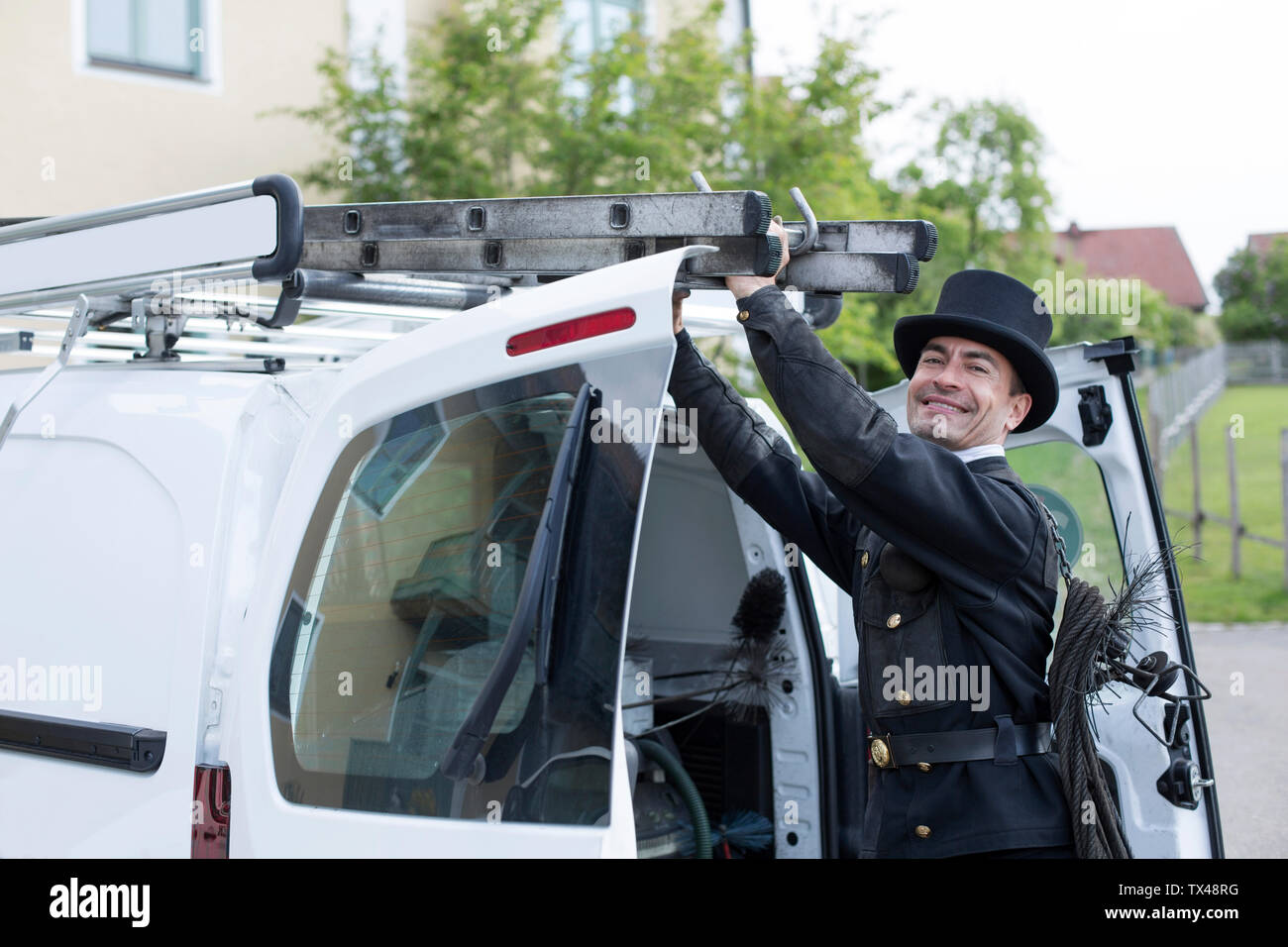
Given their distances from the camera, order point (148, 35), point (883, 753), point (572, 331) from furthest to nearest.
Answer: point (148, 35), point (883, 753), point (572, 331)

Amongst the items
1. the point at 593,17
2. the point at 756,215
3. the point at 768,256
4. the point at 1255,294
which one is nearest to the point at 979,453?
the point at 768,256

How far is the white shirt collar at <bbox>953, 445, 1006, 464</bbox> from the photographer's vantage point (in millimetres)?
2643

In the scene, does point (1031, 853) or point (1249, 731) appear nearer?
point (1031, 853)

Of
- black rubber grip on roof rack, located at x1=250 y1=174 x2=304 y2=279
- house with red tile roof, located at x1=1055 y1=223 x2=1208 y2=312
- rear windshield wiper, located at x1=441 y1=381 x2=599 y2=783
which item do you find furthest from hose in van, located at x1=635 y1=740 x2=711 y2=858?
house with red tile roof, located at x1=1055 y1=223 x2=1208 y2=312

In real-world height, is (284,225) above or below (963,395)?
above

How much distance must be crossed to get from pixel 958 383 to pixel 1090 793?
0.90 m

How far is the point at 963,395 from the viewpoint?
269cm

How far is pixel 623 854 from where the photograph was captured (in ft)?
6.00

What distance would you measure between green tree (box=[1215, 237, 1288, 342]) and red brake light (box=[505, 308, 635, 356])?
6944 centimetres

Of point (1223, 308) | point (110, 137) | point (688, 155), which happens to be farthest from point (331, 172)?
point (1223, 308)

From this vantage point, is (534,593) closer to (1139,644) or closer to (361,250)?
(361,250)

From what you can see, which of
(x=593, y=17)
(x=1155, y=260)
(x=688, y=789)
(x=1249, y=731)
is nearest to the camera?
(x=688, y=789)

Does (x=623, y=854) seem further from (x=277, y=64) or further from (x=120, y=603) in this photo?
(x=277, y=64)

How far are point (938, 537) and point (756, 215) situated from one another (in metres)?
0.75
